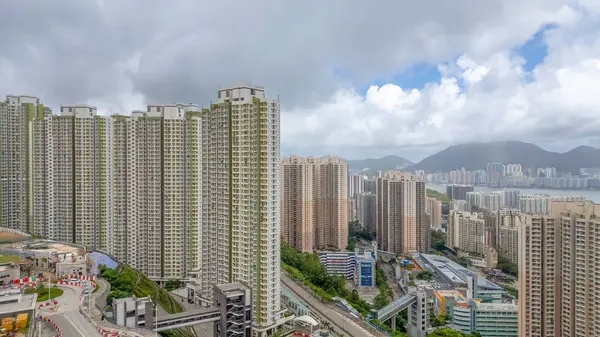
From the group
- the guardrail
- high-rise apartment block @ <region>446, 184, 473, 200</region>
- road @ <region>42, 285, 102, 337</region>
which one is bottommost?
road @ <region>42, 285, 102, 337</region>

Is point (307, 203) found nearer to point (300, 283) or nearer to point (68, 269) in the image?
point (300, 283)

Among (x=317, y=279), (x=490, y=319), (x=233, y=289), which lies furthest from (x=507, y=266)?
(x=233, y=289)

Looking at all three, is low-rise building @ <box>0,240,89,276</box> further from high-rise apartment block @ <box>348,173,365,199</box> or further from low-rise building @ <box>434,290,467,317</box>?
high-rise apartment block @ <box>348,173,365,199</box>

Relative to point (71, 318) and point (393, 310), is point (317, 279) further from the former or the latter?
point (71, 318)

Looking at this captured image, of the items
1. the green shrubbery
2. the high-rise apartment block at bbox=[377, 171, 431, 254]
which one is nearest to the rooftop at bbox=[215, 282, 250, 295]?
the green shrubbery

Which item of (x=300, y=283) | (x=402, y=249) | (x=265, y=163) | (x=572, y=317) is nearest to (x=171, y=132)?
(x=265, y=163)
